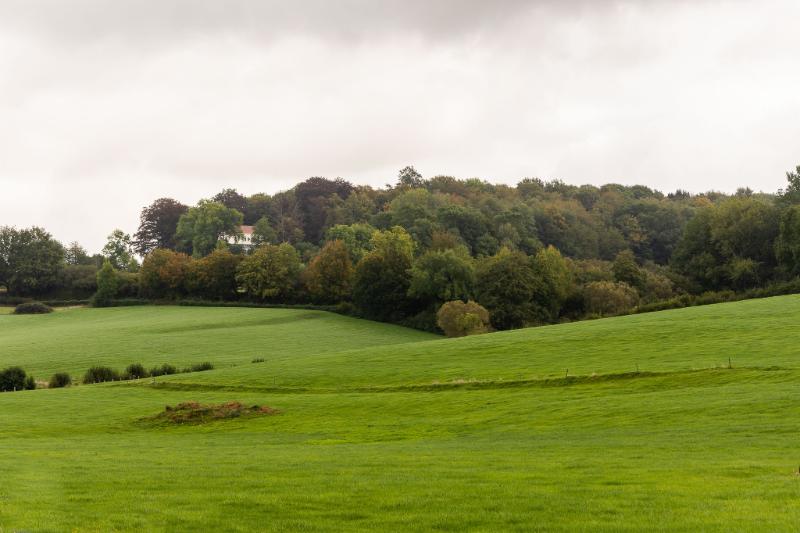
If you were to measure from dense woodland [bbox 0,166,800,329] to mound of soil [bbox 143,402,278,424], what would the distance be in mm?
56474

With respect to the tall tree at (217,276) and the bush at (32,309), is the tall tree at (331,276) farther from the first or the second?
the bush at (32,309)

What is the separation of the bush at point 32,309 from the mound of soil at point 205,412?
10668 cm

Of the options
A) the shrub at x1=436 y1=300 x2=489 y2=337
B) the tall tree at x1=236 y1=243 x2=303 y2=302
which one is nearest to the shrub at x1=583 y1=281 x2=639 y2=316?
the shrub at x1=436 y1=300 x2=489 y2=337

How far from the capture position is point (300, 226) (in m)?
200

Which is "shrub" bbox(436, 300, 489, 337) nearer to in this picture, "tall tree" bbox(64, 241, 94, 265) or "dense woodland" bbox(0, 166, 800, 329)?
"dense woodland" bbox(0, 166, 800, 329)

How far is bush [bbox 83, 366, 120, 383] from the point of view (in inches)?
2708

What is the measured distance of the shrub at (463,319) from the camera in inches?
3844

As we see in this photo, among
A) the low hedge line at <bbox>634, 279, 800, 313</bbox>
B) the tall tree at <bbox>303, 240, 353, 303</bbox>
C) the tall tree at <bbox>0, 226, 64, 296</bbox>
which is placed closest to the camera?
the low hedge line at <bbox>634, 279, 800, 313</bbox>

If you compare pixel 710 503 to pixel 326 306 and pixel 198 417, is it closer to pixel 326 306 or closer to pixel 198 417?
pixel 198 417

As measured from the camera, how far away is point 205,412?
43.2 m

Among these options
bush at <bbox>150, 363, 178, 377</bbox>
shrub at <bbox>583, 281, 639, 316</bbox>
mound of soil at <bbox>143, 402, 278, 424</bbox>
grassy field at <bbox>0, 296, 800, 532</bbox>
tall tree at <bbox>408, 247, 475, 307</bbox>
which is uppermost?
tall tree at <bbox>408, 247, 475, 307</bbox>

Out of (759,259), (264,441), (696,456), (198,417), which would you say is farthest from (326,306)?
(696,456)

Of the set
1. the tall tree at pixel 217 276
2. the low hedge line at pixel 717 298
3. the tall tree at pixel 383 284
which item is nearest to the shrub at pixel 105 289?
the tall tree at pixel 217 276

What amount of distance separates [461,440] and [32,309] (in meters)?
127
